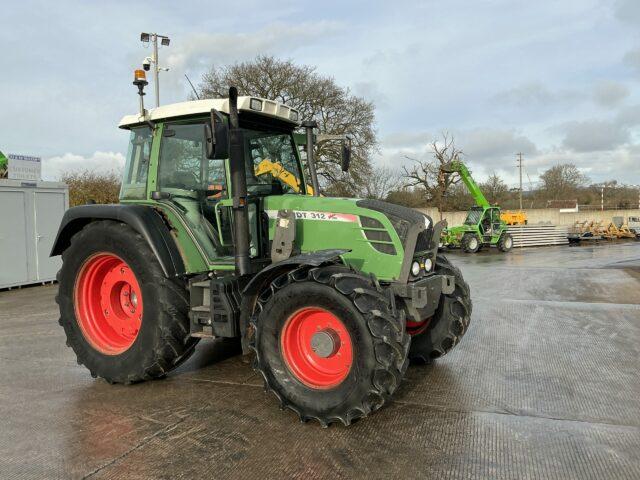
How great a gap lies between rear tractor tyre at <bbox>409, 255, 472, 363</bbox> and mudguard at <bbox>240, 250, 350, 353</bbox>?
1372mm

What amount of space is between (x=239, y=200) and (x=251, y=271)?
598 millimetres

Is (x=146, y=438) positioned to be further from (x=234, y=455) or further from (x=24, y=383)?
(x=24, y=383)

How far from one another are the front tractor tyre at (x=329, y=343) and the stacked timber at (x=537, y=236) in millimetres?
23102

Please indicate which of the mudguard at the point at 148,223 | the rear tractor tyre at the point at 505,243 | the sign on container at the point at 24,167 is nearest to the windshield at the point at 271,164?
the mudguard at the point at 148,223

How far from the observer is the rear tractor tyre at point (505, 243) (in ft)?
75.4

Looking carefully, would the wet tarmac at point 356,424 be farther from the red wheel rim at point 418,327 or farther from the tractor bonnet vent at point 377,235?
the tractor bonnet vent at point 377,235

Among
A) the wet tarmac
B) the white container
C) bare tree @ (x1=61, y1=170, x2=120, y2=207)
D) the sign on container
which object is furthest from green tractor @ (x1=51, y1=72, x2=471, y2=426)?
bare tree @ (x1=61, y1=170, x2=120, y2=207)

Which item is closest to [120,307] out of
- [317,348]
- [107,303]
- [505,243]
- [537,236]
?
[107,303]

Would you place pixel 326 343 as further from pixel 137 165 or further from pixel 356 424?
pixel 137 165

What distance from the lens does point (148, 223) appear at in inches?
178

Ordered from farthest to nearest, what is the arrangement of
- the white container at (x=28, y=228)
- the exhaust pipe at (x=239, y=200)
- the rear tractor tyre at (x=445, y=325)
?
the white container at (x=28, y=228)
the rear tractor tyre at (x=445, y=325)
the exhaust pipe at (x=239, y=200)

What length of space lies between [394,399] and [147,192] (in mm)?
2866

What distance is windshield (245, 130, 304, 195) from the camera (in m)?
4.71

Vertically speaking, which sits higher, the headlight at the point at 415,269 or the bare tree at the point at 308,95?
the bare tree at the point at 308,95
